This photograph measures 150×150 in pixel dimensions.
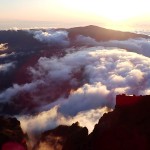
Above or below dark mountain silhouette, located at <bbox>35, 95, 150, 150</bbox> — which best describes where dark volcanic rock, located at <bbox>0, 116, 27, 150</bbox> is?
below

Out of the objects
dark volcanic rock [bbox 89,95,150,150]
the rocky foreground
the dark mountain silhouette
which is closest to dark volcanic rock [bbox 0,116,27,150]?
the rocky foreground

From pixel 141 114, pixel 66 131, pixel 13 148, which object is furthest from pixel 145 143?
pixel 66 131

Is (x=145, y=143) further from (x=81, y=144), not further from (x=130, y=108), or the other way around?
(x=81, y=144)

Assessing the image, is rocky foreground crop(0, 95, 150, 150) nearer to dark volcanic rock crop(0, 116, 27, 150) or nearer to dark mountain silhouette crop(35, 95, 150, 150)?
dark mountain silhouette crop(35, 95, 150, 150)

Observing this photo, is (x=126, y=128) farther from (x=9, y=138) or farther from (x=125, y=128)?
(x=9, y=138)

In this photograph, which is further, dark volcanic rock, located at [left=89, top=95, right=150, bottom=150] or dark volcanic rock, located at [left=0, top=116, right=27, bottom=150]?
dark volcanic rock, located at [left=0, top=116, right=27, bottom=150]

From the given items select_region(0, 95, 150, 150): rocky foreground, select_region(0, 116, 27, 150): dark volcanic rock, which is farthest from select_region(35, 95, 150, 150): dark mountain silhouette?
select_region(0, 116, 27, 150): dark volcanic rock

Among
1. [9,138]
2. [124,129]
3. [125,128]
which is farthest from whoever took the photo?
[9,138]

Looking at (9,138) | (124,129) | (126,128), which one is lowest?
(9,138)

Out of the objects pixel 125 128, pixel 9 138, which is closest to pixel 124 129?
pixel 125 128

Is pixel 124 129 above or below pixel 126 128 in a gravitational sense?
below

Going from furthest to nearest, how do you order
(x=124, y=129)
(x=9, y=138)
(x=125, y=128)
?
(x=9, y=138)
(x=125, y=128)
(x=124, y=129)
